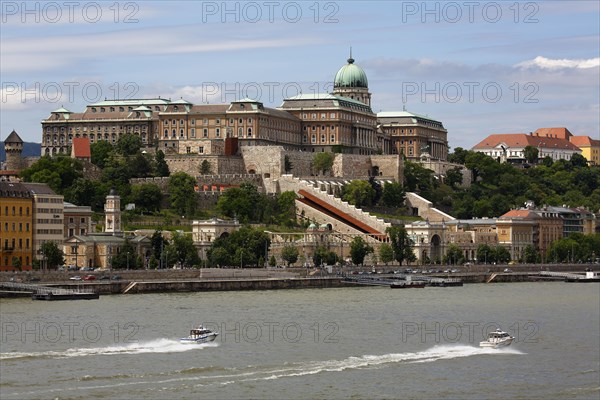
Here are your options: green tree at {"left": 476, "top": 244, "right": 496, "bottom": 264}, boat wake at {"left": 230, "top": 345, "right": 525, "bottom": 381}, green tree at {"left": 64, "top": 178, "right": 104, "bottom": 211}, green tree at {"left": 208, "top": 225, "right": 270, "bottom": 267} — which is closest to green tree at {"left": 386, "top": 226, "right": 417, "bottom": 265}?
green tree at {"left": 476, "top": 244, "right": 496, "bottom": 264}

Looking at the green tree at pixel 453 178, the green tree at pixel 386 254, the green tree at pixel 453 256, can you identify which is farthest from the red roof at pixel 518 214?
the green tree at pixel 386 254

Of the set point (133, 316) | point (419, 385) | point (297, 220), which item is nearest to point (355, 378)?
point (419, 385)

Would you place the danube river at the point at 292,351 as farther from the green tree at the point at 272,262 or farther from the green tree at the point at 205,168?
the green tree at the point at 205,168

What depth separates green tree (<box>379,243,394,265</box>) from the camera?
115750mm

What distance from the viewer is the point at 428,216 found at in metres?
135

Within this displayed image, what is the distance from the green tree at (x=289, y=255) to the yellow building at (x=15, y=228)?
1894 cm

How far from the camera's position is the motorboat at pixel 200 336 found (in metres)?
57.6

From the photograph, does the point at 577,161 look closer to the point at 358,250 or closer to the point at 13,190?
the point at 358,250

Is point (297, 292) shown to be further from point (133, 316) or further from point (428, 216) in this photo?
point (428, 216)

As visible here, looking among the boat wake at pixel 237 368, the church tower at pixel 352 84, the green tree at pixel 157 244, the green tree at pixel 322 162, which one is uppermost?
Answer: the church tower at pixel 352 84

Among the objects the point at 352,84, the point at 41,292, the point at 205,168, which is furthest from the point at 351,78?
the point at 41,292

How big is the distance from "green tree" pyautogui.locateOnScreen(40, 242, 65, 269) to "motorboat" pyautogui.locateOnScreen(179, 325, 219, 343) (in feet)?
116

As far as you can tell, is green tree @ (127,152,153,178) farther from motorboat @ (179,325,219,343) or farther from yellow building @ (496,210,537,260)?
motorboat @ (179,325,219,343)

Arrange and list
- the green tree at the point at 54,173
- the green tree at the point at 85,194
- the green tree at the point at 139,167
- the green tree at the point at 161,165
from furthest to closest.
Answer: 1. the green tree at the point at 161,165
2. the green tree at the point at 139,167
3. the green tree at the point at 54,173
4. the green tree at the point at 85,194
